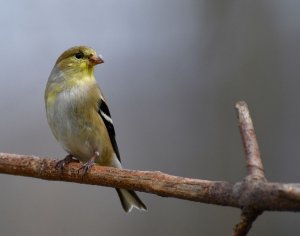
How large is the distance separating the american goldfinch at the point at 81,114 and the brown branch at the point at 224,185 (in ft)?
2.01

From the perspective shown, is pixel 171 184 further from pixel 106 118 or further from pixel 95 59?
pixel 95 59

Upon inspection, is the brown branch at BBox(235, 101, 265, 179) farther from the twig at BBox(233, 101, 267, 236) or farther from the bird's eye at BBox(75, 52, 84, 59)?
the bird's eye at BBox(75, 52, 84, 59)

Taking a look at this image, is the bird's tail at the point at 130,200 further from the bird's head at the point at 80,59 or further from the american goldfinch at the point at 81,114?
the bird's head at the point at 80,59

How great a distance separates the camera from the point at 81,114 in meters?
3.91

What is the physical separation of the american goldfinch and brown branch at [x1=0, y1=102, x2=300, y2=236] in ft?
2.01

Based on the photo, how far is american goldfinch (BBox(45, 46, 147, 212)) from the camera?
3869mm

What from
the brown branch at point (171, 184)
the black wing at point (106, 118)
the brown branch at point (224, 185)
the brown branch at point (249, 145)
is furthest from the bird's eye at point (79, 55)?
the brown branch at point (249, 145)

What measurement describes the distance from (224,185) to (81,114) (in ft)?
5.88

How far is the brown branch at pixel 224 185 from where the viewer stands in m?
2.10

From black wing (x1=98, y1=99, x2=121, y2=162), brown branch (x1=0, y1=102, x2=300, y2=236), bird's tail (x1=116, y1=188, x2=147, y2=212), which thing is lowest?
bird's tail (x1=116, y1=188, x2=147, y2=212)

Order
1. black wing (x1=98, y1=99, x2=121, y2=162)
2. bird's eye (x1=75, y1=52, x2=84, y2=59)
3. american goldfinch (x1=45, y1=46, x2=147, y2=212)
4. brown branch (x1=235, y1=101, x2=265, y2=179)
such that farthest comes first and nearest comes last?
bird's eye (x1=75, y1=52, x2=84, y2=59) < black wing (x1=98, y1=99, x2=121, y2=162) < american goldfinch (x1=45, y1=46, x2=147, y2=212) < brown branch (x1=235, y1=101, x2=265, y2=179)

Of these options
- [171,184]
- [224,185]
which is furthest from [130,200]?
[224,185]

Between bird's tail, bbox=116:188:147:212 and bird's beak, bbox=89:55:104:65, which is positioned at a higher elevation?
bird's beak, bbox=89:55:104:65

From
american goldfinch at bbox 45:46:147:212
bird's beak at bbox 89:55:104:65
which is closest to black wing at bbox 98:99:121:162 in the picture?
american goldfinch at bbox 45:46:147:212
